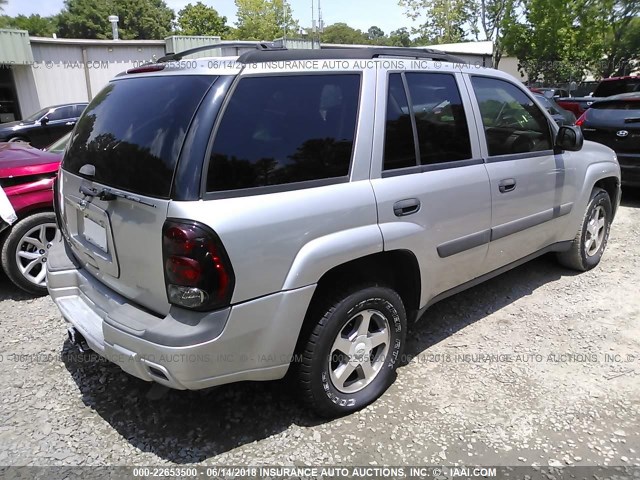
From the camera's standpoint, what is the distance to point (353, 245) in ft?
7.94

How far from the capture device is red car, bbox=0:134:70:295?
401 centimetres

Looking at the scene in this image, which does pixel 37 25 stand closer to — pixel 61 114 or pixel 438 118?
pixel 61 114

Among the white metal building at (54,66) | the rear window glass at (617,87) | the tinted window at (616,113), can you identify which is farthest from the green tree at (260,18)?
the tinted window at (616,113)

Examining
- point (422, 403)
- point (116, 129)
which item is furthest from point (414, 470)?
point (116, 129)

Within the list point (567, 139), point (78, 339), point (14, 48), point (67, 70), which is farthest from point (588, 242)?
point (67, 70)

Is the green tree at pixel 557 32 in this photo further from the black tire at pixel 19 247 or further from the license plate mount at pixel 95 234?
the license plate mount at pixel 95 234

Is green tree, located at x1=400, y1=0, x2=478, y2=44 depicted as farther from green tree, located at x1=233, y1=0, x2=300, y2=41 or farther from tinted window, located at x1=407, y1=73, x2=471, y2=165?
tinted window, located at x1=407, y1=73, x2=471, y2=165

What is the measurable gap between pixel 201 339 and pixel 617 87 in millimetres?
11733

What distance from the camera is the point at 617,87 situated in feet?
35.2

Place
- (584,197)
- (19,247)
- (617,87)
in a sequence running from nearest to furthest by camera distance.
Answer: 1. (19,247)
2. (584,197)
3. (617,87)

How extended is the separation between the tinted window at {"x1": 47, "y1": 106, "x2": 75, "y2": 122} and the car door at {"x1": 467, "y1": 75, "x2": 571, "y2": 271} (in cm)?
1355

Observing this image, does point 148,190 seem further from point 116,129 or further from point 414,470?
point 414,470

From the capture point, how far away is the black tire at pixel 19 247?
13.1ft

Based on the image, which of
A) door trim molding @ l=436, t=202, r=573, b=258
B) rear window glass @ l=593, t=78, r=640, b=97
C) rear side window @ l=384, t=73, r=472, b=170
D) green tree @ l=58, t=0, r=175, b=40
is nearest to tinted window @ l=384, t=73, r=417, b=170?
rear side window @ l=384, t=73, r=472, b=170
